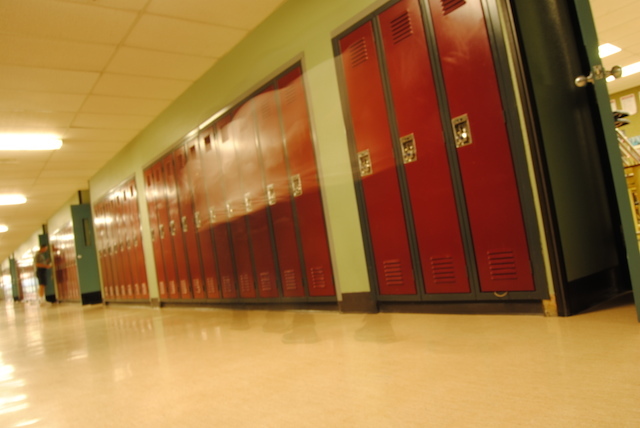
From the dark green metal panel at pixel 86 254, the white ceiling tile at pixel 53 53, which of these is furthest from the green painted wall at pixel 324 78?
the dark green metal panel at pixel 86 254

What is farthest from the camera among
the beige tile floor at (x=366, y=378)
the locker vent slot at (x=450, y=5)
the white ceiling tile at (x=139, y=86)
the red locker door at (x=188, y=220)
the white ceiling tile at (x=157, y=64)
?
the red locker door at (x=188, y=220)

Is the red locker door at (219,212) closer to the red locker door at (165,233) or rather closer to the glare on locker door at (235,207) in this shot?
the glare on locker door at (235,207)

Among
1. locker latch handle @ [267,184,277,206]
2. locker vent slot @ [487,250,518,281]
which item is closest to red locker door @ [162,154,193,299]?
locker latch handle @ [267,184,277,206]

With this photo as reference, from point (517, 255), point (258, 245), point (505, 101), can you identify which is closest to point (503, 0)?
point (505, 101)

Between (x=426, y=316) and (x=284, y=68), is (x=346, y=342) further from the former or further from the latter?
(x=284, y=68)

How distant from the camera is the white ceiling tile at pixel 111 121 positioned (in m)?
5.88

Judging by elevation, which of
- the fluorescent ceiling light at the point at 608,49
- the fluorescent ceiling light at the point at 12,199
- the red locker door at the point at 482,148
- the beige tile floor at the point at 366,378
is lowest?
the beige tile floor at the point at 366,378

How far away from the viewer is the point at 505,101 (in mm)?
2436

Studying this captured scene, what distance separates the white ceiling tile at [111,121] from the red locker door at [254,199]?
2.30 meters

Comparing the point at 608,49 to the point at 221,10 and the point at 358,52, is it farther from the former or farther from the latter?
the point at 221,10

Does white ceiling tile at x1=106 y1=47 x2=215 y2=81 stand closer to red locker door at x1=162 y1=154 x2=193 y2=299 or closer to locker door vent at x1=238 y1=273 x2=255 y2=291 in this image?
red locker door at x1=162 y1=154 x2=193 y2=299

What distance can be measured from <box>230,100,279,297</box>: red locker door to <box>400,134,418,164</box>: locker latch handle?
1633 millimetres

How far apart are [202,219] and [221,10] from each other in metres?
2.37

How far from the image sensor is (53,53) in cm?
405
